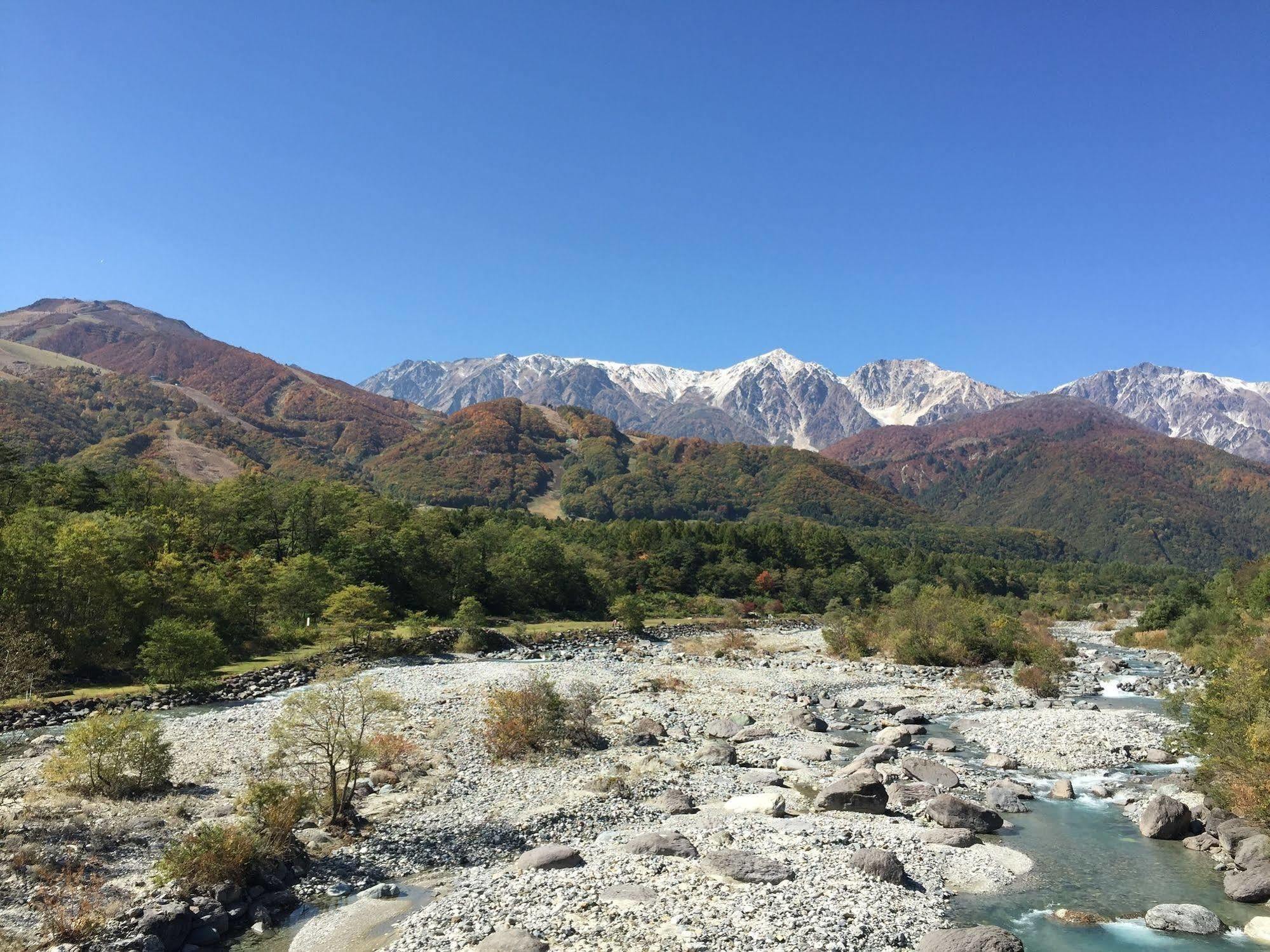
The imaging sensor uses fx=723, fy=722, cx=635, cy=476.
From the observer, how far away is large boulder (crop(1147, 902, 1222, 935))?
17.2 metres

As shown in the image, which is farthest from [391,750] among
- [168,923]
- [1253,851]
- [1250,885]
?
[1253,851]

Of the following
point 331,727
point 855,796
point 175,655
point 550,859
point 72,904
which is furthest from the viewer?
point 175,655

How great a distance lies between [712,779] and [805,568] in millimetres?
105216

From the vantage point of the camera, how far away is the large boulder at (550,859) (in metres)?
20.1

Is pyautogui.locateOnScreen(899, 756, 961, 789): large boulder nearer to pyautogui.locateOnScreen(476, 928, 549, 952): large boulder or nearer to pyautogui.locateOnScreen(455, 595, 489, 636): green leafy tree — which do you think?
pyautogui.locateOnScreen(476, 928, 549, 952): large boulder

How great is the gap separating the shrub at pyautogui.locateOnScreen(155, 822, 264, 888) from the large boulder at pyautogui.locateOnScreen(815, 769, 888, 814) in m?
18.2

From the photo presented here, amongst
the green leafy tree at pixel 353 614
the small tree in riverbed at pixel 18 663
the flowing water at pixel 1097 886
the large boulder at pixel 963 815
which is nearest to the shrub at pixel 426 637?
the green leafy tree at pixel 353 614

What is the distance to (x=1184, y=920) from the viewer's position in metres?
17.5

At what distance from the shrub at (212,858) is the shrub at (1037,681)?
49.4 meters

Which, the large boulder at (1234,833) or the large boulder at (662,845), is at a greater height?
the large boulder at (1234,833)

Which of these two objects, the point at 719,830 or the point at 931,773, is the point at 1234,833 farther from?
the point at 719,830

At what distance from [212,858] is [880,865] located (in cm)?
1716

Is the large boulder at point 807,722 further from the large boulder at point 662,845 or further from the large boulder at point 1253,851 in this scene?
the large boulder at point 1253,851

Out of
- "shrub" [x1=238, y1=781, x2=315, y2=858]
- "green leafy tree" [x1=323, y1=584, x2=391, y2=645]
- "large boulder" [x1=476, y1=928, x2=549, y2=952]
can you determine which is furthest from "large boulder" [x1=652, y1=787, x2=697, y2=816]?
"green leafy tree" [x1=323, y1=584, x2=391, y2=645]
